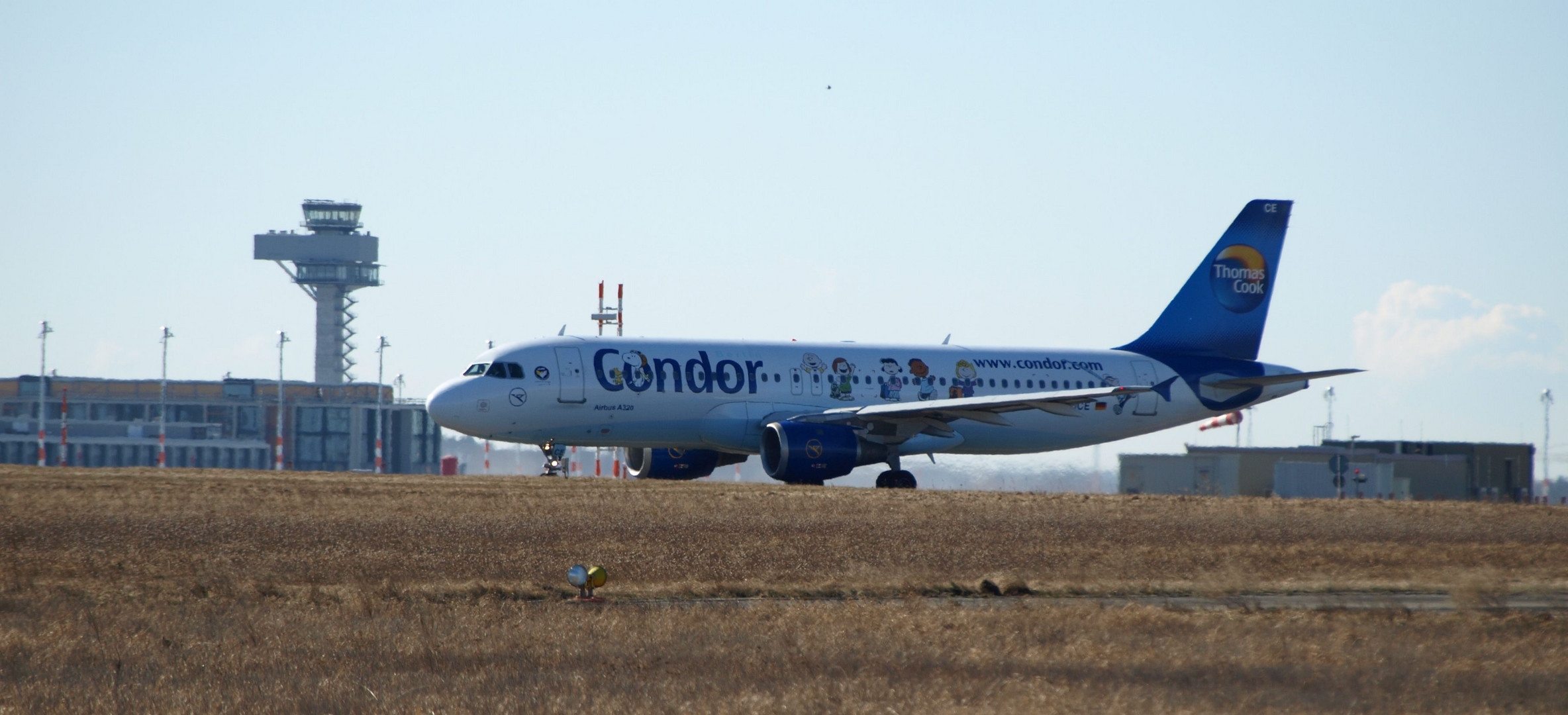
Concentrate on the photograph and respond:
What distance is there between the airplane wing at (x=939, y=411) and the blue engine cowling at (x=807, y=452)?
1.64 ft

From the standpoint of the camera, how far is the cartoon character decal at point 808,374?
119 feet

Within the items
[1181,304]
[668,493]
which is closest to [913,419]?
[668,493]

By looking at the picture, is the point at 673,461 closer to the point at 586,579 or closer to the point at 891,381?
the point at 891,381

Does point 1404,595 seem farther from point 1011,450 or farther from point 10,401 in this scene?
point 10,401

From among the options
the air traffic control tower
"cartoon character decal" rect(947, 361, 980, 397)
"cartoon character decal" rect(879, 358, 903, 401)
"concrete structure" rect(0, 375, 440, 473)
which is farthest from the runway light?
the air traffic control tower

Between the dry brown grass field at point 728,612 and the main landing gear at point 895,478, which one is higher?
the main landing gear at point 895,478

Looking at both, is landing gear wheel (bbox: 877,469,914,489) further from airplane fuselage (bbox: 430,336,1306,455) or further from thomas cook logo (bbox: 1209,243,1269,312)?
thomas cook logo (bbox: 1209,243,1269,312)

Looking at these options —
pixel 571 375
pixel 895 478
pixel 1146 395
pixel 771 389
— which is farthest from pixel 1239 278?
pixel 571 375

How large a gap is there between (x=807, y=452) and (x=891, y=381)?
4.76 m

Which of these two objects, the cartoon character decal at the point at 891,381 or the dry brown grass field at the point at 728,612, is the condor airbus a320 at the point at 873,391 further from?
the dry brown grass field at the point at 728,612

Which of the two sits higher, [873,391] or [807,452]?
[873,391]

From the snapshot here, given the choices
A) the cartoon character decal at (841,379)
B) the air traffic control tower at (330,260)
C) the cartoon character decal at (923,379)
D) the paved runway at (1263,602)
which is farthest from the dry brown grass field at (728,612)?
the air traffic control tower at (330,260)

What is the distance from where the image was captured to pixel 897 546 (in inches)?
806

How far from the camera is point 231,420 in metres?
112
